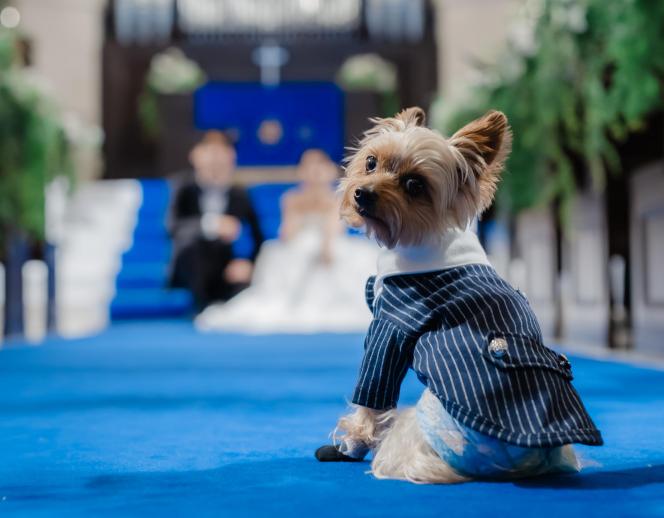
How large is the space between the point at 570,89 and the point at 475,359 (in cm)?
344

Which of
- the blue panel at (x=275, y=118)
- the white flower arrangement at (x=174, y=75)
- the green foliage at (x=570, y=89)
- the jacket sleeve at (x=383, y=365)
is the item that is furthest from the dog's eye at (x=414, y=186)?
the white flower arrangement at (x=174, y=75)

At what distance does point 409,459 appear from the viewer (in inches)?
70.0

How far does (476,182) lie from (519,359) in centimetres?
39

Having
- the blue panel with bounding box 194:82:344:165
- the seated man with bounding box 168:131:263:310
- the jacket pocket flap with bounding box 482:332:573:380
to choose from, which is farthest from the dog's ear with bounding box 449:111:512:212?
the blue panel with bounding box 194:82:344:165

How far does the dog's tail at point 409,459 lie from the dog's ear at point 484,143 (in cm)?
51

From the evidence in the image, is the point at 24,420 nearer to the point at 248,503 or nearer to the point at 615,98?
the point at 248,503

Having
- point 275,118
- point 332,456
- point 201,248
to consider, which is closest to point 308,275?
point 201,248

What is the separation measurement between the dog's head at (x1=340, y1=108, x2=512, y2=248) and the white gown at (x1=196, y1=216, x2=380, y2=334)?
5881 millimetres

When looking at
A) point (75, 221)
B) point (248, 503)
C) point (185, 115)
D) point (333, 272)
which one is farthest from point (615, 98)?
point (185, 115)

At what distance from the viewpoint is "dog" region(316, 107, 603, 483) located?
1658 millimetres

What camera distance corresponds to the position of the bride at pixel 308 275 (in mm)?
7840

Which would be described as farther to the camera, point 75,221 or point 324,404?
point 75,221

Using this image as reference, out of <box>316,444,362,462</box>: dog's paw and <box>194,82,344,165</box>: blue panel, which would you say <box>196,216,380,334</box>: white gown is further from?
<box>194,82,344,165</box>: blue panel

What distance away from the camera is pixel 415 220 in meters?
1.81
